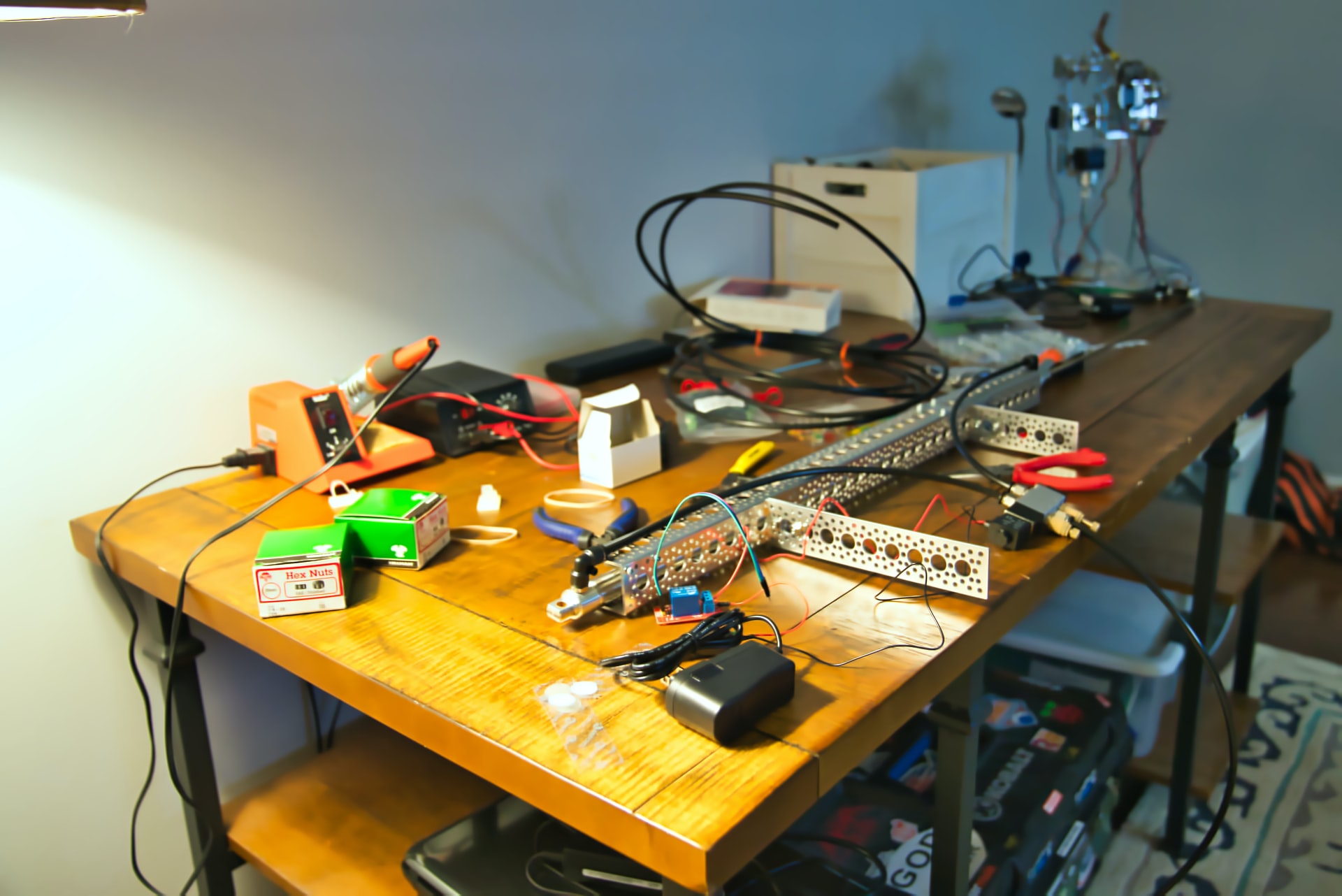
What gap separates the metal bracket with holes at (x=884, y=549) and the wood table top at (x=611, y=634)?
13 mm

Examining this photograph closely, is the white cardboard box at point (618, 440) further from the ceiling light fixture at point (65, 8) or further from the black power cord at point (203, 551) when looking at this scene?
the ceiling light fixture at point (65, 8)

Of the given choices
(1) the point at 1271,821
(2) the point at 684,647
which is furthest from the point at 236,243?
(1) the point at 1271,821

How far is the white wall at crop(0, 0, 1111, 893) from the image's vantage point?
1008 millimetres

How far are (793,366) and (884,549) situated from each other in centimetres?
66

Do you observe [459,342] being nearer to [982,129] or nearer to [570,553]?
[570,553]

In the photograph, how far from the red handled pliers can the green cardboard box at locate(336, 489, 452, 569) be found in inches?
22.1

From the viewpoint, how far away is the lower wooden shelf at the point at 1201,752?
5.80 ft

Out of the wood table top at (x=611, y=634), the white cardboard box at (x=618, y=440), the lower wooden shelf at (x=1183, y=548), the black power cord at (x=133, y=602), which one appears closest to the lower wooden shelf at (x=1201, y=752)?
the lower wooden shelf at (x=1183, y=548)

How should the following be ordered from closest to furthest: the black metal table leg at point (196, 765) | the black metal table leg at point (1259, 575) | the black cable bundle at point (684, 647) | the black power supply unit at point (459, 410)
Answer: the black cable bundle at point (684, 647) < the black metal table leg at point (196, 765) < the black power supply unit at point (459, 410) < the black metal table leg at point (1259, 575)

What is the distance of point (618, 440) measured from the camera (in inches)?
42.4

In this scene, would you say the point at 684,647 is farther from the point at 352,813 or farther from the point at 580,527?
the point at 352,813

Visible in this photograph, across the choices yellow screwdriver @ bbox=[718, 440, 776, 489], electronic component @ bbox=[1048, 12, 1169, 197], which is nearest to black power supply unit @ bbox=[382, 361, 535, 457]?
yellow screwdriver @ bbox=[718, 440, 776, 489]

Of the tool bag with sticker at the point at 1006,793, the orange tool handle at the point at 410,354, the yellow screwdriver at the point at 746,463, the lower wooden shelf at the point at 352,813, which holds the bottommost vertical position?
the tool bag with sticker at the point at 1006,793

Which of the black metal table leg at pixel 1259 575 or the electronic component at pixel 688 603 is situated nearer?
the electronic component at pixel 688 603
